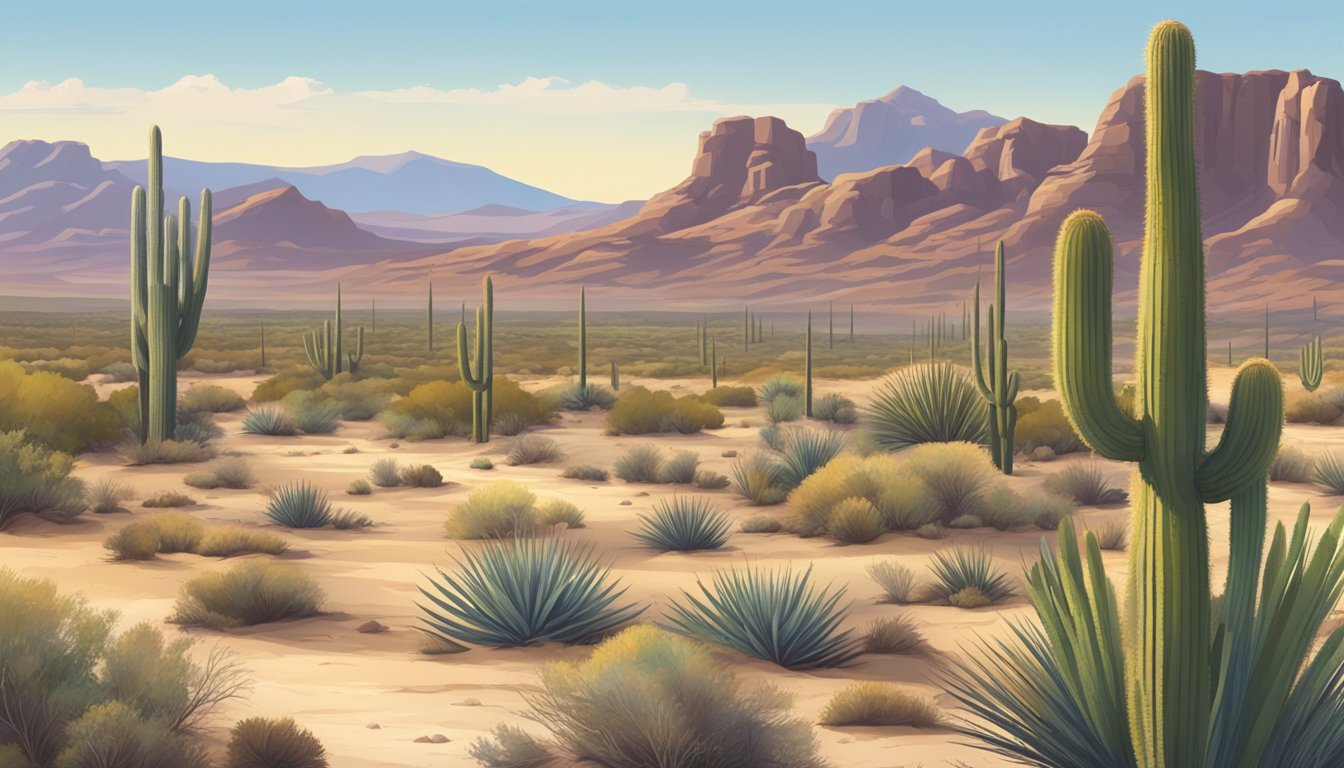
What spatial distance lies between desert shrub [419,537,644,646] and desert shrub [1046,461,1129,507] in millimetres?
10835

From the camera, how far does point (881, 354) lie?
276ft

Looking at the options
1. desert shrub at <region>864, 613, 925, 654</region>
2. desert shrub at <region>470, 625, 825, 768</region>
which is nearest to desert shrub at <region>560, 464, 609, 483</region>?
desert shrub at <region>864, 613, 925, 654</region>

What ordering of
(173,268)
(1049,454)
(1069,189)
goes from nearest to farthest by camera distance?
(173,268), (1049,454), (1069,189)

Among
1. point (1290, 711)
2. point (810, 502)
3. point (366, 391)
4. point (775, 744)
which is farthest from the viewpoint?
point (366, 391)

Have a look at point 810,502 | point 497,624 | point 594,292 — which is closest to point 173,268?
point 810,502

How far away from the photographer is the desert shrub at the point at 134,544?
14438mm

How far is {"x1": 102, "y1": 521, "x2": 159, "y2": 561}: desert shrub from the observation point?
14438mm

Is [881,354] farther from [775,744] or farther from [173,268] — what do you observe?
[775,744]

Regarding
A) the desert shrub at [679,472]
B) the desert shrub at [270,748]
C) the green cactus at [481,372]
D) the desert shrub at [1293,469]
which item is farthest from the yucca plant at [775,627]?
the green cactus at [481,372]

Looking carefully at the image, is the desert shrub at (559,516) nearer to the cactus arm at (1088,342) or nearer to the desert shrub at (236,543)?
the desert shrub at (236,543)

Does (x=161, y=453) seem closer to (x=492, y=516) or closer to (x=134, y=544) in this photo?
(x=492, y=516)

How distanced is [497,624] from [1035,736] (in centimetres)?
535

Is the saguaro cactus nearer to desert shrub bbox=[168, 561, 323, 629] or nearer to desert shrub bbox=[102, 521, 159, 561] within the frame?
desert shrub bbox=[168, 561, 323, 629]

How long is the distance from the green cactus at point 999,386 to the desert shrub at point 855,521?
201 inches
